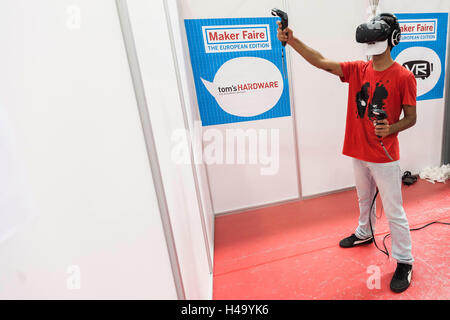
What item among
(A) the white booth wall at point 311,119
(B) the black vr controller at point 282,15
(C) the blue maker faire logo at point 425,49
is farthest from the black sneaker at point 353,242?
(C) the blue maker faire logo at point 425,49

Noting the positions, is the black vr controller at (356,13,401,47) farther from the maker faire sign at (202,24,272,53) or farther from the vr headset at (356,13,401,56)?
the maker faire sign at (202,24,272,53)

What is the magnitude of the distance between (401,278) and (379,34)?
1438 millimetres

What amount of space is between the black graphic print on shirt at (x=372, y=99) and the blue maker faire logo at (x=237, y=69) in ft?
3.43

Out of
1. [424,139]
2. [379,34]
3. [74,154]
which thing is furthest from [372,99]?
[424,139]

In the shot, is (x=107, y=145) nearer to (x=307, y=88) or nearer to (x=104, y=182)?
(x=104, y=182)

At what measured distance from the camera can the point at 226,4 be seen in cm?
221

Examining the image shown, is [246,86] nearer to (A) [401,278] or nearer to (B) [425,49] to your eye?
(A) [401,278]

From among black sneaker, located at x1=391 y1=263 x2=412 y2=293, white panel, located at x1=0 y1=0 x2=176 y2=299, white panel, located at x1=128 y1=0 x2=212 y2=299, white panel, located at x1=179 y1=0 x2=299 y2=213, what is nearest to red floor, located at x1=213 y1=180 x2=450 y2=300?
black sneaker, located at x1=391 y1=263 x2=412 y2=293

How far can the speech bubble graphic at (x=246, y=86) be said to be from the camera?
234cm

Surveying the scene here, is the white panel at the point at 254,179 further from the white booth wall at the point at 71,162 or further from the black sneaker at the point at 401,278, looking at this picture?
the white booth wall at the point at 71,162

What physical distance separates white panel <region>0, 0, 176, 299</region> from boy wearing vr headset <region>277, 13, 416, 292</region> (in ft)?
4.08
